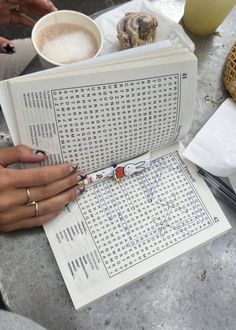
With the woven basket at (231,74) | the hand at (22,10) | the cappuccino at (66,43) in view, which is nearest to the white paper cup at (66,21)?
the cappuccino at (66,43)

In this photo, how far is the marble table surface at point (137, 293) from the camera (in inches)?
17.7

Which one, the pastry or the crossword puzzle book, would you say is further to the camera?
the pastry

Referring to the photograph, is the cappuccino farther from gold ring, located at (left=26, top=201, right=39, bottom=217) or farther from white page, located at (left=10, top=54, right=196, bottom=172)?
gold ring, located at (left=26, top=201, right=39, bottom=217)

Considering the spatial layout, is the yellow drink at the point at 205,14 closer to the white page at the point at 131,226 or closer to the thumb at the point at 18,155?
the white page at the point at 131,226

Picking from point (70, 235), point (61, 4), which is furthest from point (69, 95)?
point (61, 4)

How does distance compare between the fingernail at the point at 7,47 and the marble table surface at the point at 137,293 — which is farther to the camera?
the fingernail at the point at 7,47

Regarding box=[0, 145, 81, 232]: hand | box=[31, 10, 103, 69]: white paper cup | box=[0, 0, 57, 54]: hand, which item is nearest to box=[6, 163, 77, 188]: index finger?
box=[0, 145, 81, 232]: hand

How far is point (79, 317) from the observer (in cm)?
45

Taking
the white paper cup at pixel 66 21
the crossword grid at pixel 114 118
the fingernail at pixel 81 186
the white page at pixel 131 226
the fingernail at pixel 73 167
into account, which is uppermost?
the white paper cup at pixel 66 21

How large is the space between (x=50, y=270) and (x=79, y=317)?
0.07 meters

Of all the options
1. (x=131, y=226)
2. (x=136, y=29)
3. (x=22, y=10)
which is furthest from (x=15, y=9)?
(x=131, y=226)

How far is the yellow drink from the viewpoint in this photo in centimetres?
59

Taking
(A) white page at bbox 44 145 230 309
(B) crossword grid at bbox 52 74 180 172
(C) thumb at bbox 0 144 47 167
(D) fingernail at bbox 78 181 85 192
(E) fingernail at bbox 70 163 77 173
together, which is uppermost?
(B) crossword grid at bbox 52 74 180 172

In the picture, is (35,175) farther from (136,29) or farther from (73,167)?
(136,29)
